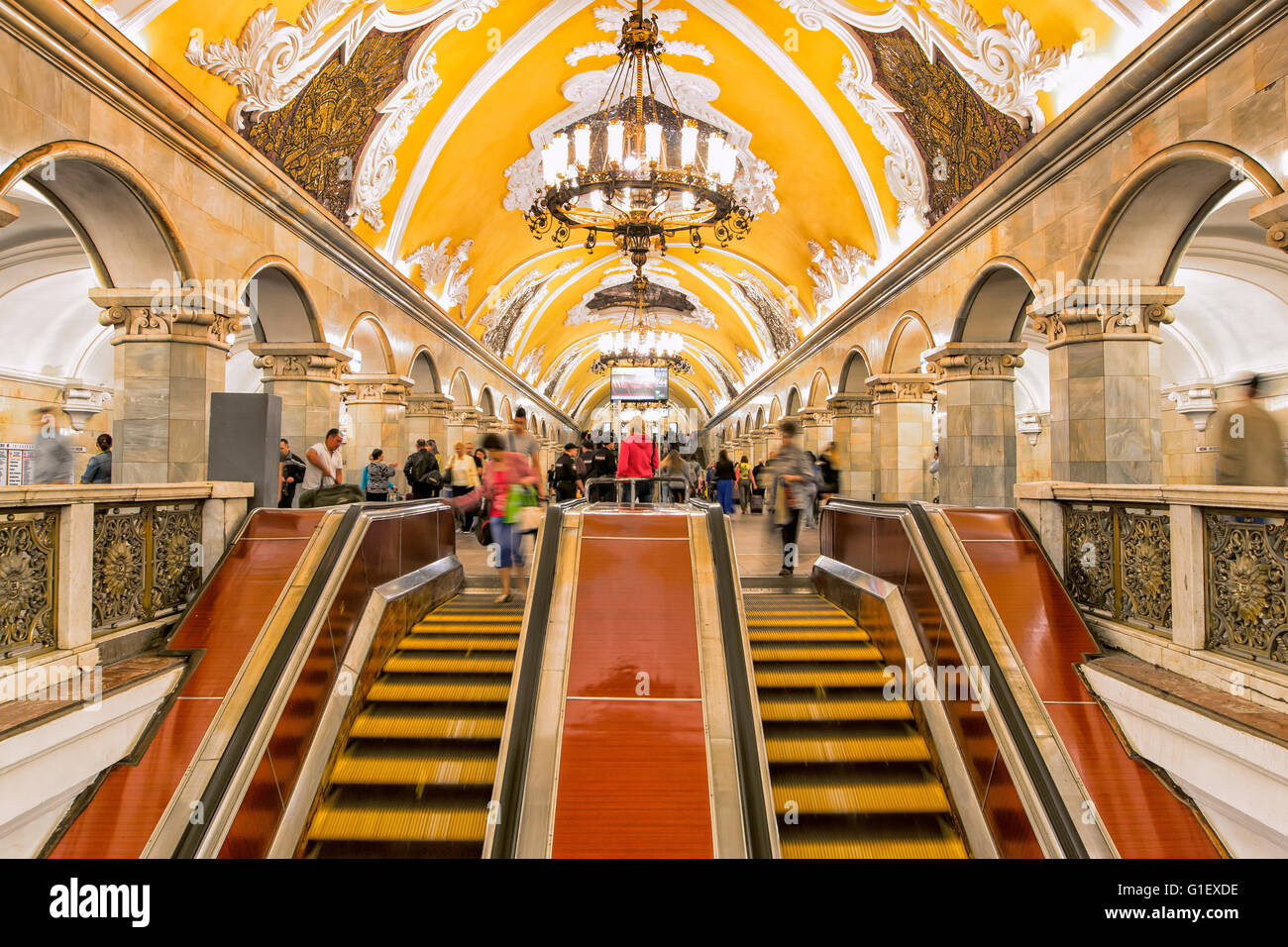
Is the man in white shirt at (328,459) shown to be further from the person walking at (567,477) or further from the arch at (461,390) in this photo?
the arch at (461,390)

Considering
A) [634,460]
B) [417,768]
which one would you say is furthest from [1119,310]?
[417,768]

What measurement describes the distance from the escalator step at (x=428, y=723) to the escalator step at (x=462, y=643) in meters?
0.66

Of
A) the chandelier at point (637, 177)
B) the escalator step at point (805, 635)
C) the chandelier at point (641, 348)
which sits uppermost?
the chandelier at point (641, 348)

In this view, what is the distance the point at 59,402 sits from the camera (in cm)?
1245

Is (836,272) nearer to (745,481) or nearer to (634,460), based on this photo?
(745,481)

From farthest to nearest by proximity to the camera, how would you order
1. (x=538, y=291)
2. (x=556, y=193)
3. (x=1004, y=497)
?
(x=538, y=291)
(x=1004, y=497)
(x=556, y=193)

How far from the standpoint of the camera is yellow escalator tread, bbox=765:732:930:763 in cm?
414

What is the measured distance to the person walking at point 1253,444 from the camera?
14.8 feet

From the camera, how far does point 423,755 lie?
427 cm

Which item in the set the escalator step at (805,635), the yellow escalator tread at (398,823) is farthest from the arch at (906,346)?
the yellow escalator tread at (398,823)

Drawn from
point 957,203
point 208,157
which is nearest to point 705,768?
point 208,157

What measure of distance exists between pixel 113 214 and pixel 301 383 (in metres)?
3.34
